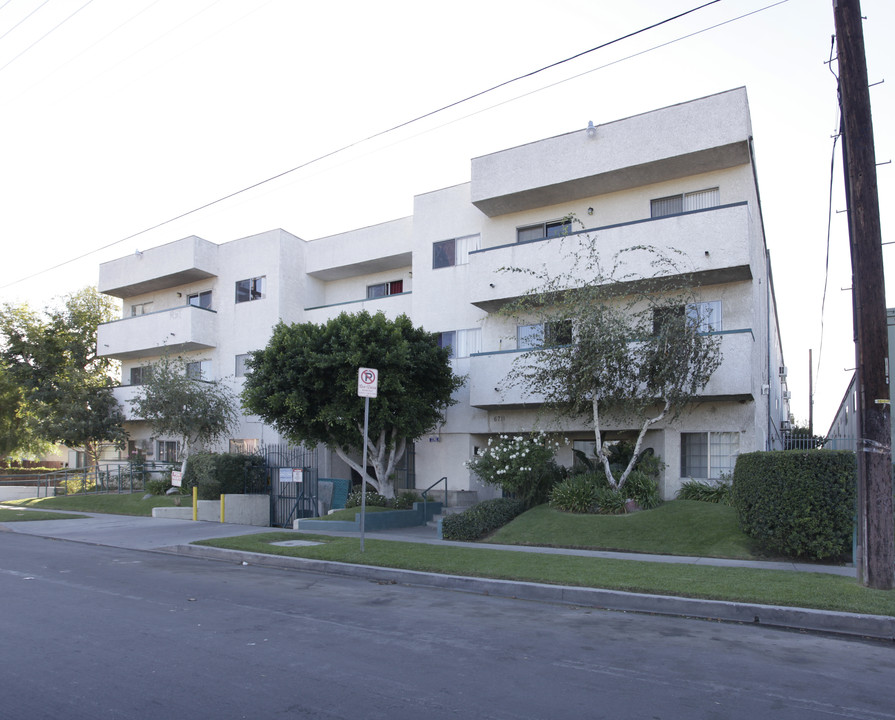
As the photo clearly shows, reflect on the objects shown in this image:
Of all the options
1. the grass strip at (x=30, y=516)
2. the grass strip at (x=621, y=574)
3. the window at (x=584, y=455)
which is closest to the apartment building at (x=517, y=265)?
the window at (x=584, y=455)

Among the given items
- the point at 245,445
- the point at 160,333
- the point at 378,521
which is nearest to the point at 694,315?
the point at 378,521

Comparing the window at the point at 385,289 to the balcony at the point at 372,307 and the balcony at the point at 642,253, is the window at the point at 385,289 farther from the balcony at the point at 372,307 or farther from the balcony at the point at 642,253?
the balcony at the point at 642,253

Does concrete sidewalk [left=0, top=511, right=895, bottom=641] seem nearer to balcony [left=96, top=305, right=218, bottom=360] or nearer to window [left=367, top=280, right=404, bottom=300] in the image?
balcony [left=96, top=305, right=218, bottom=360]

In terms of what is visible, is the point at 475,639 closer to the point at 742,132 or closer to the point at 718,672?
the point at 718,672

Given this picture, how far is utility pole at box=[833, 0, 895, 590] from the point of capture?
28.4ft

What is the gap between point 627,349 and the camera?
15.3m

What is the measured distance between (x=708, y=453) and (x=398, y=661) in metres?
13.1

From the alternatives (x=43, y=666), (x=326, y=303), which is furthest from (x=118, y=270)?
(x=43, y=666)

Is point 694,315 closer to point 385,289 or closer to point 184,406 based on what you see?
point 385,289

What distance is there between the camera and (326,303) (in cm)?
2773

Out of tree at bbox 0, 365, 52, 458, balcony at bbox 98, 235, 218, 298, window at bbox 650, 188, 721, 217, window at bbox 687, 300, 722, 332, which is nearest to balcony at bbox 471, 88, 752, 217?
window at bbox 650, 188, 721, 217

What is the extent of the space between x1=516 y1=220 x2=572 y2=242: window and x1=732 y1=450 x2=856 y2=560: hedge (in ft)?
33.5

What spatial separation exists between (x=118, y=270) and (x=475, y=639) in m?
29.4

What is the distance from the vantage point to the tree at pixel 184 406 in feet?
80.8
